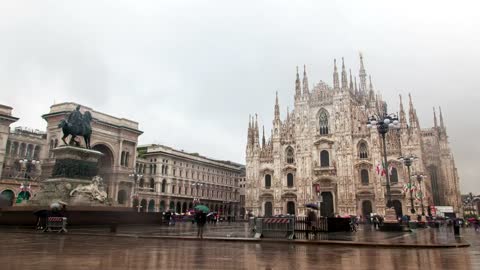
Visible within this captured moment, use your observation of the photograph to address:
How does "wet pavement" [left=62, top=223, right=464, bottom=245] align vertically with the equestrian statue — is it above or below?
below

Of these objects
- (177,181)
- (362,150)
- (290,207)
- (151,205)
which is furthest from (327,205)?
(151,205)

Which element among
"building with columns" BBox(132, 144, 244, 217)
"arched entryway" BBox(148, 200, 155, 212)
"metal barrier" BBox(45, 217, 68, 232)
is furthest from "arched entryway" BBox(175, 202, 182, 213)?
"metal barrier" BBox(45, 217, 68, 232)

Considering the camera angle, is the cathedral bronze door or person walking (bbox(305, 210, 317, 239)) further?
the cathedral bronze door

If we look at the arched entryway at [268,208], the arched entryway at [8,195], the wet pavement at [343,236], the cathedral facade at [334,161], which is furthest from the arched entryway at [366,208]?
the arched entryway at [8,195]

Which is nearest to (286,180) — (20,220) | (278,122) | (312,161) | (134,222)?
(312,161)

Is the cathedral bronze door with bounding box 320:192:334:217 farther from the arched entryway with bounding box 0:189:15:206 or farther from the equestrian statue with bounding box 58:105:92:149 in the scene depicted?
the arched entryway with bounding box 0:189:15:206

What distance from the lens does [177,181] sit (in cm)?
6762

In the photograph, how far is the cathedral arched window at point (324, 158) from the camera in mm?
56625

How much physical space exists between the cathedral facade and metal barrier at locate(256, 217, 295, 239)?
113ft

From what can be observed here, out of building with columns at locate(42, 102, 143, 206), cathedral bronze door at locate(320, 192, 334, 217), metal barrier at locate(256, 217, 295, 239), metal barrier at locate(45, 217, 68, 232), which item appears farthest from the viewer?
cathedral bronze door at locate(320, 192, 334, 217)

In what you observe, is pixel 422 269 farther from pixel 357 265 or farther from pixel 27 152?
pixel 27 152

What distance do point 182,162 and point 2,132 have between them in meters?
30.4

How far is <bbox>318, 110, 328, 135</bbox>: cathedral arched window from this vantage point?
2280 inches

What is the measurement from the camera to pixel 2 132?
47344 mm
